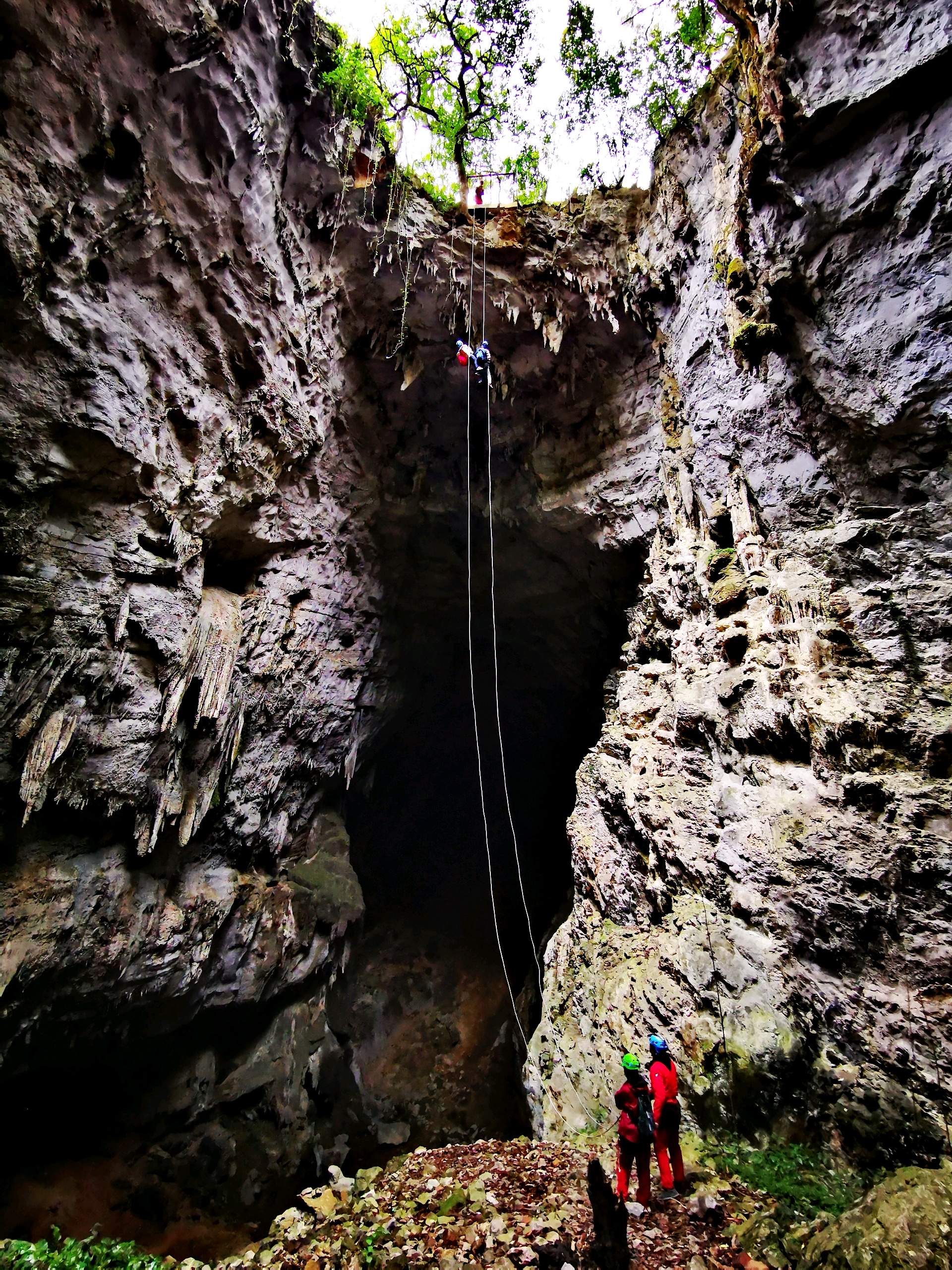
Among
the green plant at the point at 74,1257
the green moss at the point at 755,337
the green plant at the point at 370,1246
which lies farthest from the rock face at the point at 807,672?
the green plant at the point at 74,1257

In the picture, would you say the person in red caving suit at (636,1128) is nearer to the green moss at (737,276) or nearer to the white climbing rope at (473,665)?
the white climbing rope at (473,665)

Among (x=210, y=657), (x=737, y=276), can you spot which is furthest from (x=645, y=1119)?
(x=737, y=276)

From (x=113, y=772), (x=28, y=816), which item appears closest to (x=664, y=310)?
(x=113, y=772)

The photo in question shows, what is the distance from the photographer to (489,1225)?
3.69 meters

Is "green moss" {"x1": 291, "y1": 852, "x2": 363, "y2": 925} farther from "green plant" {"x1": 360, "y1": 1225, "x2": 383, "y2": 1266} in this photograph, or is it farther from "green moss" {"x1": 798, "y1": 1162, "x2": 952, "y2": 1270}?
"green moss" {"x1": 798, "y1": 1162, "x2": 952, "y2": 1270}

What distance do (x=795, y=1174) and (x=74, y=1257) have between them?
5591 millimetres

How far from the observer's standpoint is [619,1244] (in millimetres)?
2836

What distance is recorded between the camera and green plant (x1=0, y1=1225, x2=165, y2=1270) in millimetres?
4148

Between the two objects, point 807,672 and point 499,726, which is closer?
point 807,672

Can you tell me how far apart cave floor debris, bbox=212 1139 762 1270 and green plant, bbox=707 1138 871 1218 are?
17cm

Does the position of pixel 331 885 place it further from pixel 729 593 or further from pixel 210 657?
pixel 729 593

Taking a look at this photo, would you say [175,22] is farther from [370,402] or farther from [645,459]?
[645,459]

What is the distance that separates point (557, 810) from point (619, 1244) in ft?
36.5

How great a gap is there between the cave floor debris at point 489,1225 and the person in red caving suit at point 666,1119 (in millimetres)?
136
